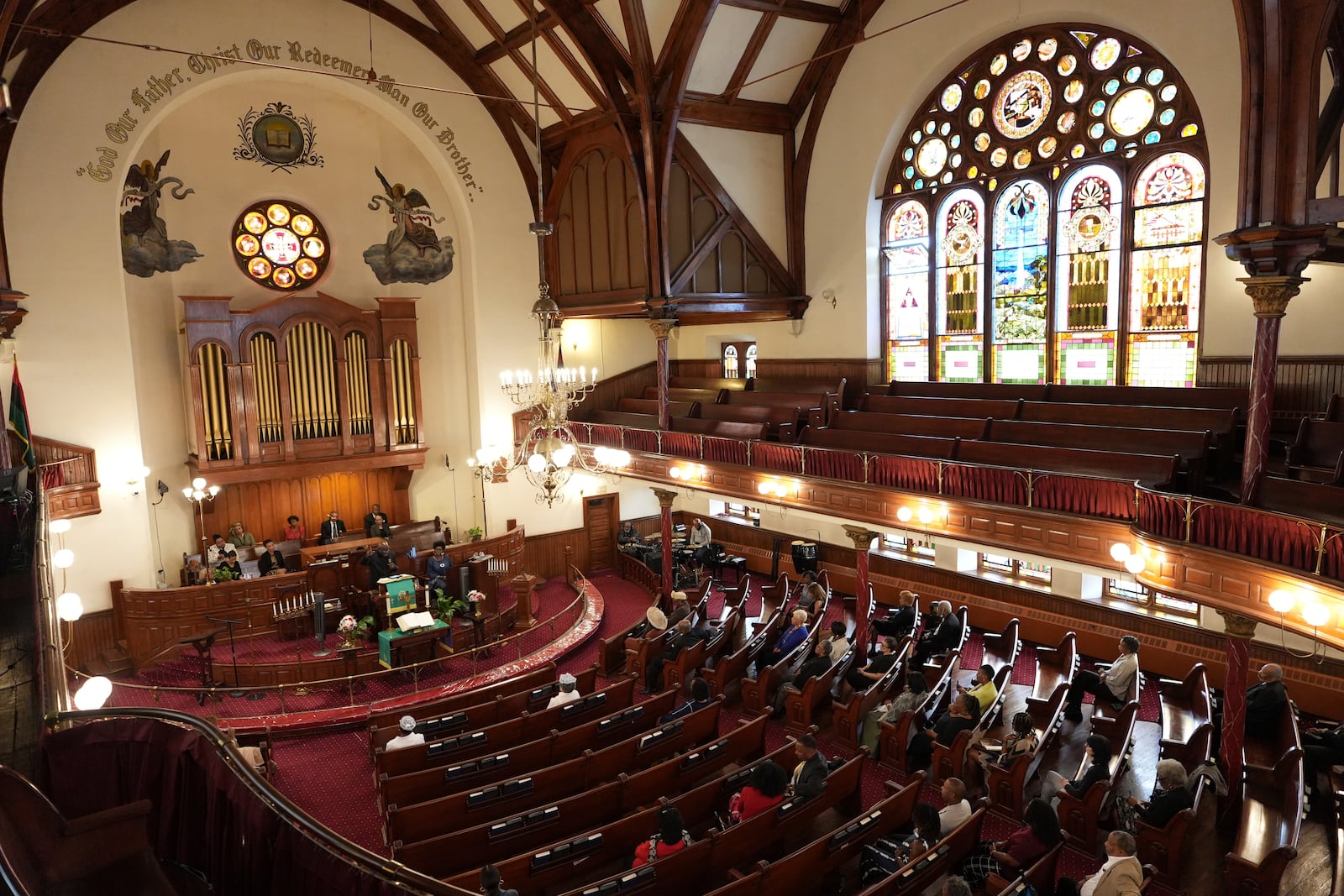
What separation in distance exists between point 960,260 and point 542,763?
11773mm

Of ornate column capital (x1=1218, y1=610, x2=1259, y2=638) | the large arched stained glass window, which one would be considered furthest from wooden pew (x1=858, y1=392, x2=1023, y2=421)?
ornate column capital (x1=1218, y1=610, x2=1259, y2=638)

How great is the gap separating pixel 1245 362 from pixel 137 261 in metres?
19.0

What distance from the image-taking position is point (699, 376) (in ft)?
70.9

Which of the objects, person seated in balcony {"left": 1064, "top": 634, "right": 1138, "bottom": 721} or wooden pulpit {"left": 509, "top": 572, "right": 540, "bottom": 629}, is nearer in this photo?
person seated in balcony {"left": 1064, "top": 634, "right": 1138, "bottom": 721}

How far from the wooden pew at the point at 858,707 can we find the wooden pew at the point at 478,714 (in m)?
3.47

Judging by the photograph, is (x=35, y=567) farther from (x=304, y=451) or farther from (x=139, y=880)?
(x=304, y=451)

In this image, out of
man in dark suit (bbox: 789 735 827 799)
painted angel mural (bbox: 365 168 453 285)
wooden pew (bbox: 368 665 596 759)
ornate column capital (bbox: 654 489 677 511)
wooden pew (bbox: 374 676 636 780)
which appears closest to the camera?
Result: man in dark suit (bbox: 789 735 827 799)

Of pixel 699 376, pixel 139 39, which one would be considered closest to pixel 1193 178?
pixel 699 376

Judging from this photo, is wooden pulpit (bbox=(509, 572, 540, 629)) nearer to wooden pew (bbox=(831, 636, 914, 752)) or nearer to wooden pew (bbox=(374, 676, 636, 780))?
wooden pew (bbox=(374, 676, 636, 780))

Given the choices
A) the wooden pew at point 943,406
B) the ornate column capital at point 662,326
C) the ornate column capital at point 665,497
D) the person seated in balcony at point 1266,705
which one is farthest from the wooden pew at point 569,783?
the ornate column capital at point 662,326

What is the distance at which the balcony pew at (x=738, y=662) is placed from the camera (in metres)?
12.0

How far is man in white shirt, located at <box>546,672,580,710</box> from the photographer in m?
10.8

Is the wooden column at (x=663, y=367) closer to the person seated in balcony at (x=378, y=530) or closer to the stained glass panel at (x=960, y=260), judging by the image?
the stained glass panel at (x=960, y=260)

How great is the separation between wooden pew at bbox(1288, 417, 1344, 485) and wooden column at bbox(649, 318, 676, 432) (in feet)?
33.5
